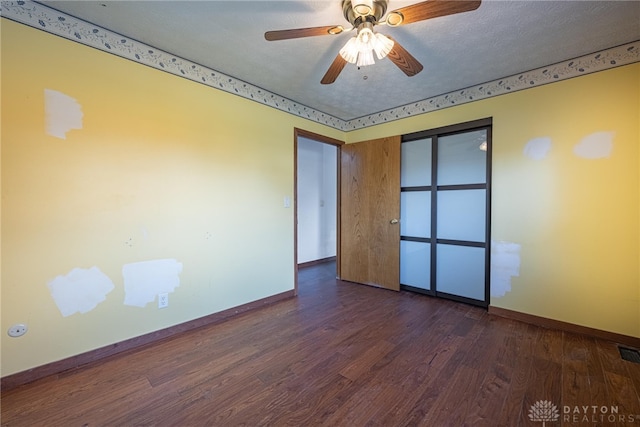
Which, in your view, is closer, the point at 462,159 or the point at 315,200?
the point at 462,159

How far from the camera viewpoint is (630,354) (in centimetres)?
201

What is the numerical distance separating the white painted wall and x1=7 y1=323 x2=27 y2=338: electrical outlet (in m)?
3.56

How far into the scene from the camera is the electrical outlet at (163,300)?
2256mm

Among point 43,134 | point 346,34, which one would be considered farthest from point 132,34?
point 346,34

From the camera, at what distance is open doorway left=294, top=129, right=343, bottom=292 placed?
5.00 metres

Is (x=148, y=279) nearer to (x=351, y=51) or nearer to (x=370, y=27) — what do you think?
(x=351, y=51)

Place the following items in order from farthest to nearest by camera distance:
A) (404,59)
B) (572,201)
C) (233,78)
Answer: (233,78) → (572,201) → (404,59)

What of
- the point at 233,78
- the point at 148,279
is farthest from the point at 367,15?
the point at 148,279

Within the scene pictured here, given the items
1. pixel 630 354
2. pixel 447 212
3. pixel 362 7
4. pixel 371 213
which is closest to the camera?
pixel 362 7

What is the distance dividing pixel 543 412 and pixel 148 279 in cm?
282

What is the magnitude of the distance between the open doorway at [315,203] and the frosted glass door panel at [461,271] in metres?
2.23

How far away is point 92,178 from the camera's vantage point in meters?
1.93

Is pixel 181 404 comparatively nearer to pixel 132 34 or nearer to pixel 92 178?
pixel 92 178

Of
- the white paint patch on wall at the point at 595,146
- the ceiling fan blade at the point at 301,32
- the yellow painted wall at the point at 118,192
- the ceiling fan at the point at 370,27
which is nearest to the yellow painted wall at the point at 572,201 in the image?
the white paint patch on wall at the point at 595,146
